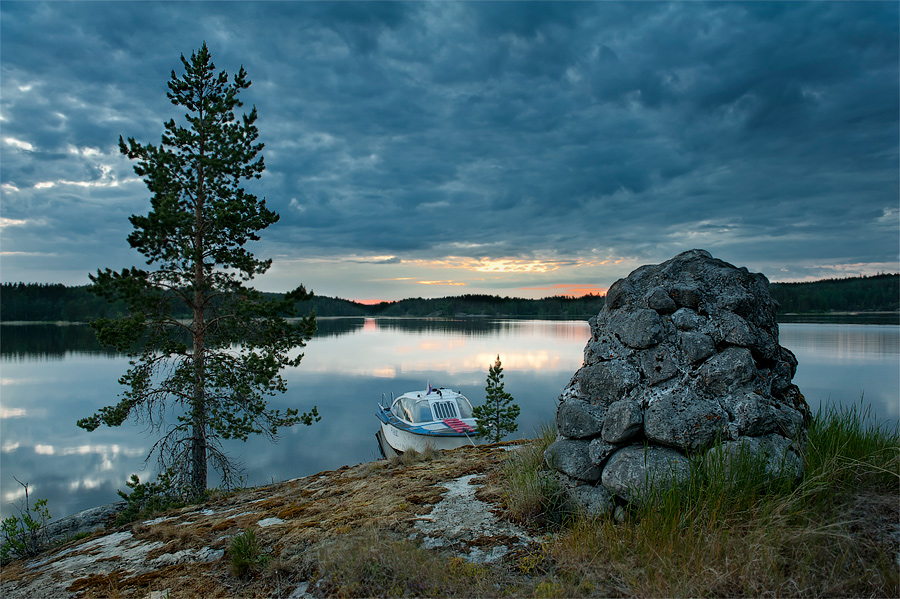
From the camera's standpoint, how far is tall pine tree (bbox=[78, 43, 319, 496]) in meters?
11.2

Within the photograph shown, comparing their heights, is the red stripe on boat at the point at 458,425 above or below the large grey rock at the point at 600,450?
below

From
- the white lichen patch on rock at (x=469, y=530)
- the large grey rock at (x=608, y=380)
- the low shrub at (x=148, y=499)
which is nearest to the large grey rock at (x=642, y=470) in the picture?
the large grey rock at (x=608, y=380)

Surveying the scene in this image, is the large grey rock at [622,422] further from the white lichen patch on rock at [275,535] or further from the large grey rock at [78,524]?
the large grey rock at [78,524]

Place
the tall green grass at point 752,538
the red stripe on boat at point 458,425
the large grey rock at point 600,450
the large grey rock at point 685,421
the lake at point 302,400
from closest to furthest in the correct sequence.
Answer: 1. the tall green grass at point 752,538
2. the large grey rock at point 685,421
3. the large grey rock at point 600,450
4. the red stripe on boat at point 458,425
5. the lake at point 302,400

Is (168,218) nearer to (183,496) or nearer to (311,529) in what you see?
(183,496)

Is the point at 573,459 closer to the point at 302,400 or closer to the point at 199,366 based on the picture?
the point at 199,366

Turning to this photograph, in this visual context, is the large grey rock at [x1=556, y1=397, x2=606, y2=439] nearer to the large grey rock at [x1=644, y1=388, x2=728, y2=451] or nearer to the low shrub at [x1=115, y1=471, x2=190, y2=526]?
the large grey rock at [x1=644, y1=388, x2=728, y2=451]

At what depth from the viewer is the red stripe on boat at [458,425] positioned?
677 inches

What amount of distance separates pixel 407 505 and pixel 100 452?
81.4ft

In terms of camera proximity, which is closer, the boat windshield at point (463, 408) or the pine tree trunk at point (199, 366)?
the pine tree trunk at point (199, 366)

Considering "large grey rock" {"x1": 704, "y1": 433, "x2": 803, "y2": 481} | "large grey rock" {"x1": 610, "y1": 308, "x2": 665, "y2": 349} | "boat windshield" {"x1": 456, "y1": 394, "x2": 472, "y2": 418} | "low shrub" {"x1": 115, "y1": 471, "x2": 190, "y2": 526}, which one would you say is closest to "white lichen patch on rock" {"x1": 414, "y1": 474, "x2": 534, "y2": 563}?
"large grey rock" {"x1": 704, "y1": 433, "x2": 803, "y2": 481}

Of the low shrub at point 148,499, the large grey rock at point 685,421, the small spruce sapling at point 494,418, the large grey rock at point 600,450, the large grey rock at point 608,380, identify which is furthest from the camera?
the small spruce sapling at point 494,418

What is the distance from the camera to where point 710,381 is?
13.7 ft

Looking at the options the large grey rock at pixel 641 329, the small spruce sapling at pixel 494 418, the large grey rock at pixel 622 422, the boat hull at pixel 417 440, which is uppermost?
the large grey rock at pixel 641 329
